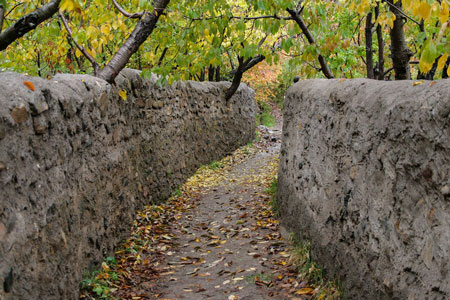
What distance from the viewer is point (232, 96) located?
1381 cm

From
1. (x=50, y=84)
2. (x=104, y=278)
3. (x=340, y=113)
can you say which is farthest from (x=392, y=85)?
(x=104, y=278)

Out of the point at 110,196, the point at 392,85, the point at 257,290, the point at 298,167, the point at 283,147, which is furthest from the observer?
the point at 283,147

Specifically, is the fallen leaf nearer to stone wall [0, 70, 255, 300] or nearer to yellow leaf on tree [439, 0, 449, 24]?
stone wall [0, 70, 255, 300]

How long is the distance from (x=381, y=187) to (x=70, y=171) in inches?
104

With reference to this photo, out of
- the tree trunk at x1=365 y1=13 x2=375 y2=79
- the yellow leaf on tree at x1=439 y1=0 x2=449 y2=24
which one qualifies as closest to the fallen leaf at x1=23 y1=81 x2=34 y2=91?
the yellow leaf on tree at x1=439 y1=0 x2=449 y2=24

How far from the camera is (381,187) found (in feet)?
9.35

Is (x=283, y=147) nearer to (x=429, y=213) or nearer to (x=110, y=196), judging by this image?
(x=110, y=196)

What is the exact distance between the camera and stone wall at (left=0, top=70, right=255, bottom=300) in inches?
106

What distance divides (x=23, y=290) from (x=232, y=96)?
37.9ft

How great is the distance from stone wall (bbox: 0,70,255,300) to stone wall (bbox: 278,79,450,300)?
2281 millimetres

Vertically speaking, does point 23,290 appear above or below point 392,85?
below

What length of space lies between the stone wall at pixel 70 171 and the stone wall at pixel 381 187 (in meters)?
2.28

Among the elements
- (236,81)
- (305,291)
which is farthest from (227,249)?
(236,81)

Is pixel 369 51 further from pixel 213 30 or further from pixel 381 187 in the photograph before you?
pixel 381 187
